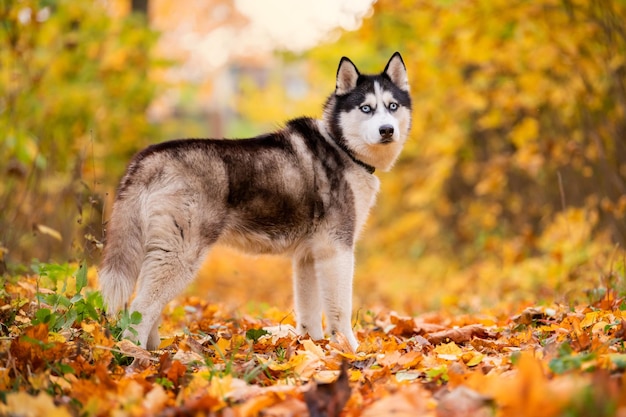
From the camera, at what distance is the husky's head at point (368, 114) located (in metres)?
4.70

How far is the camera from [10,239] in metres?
6.10

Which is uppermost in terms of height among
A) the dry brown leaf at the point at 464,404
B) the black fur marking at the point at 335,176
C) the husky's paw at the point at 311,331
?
the black fur marking at the point at 335,176

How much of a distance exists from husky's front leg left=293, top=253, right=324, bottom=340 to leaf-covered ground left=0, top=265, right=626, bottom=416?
300mm

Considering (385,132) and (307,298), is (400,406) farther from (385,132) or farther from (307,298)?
(385,132)

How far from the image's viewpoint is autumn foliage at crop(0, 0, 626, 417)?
2.66 m

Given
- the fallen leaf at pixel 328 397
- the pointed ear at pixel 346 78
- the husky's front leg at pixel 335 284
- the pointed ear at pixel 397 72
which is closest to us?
the fallen leaf at pixel 328 397

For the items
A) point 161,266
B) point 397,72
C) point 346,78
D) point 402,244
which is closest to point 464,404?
point 161,266

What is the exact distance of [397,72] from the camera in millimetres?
5109

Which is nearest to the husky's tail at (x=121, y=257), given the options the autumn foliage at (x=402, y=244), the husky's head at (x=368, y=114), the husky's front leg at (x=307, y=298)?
the autumn foliage at (x=402, y=244)

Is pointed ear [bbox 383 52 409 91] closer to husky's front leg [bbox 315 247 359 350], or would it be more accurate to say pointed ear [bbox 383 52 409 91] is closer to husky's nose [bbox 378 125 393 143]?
husky's nose [bbox 378 125 393 143]

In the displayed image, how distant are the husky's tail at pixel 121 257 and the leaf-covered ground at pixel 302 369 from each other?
0.11m

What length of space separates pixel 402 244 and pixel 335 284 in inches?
376

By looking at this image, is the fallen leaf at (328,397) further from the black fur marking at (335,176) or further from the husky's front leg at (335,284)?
the black fur marking at (335,176)

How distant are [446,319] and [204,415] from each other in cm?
339
